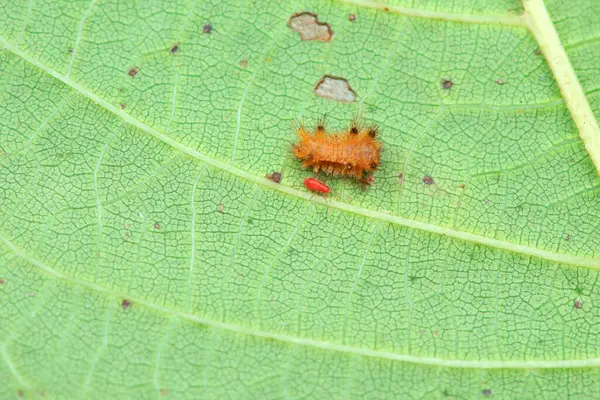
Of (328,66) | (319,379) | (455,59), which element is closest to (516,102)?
(455,59)

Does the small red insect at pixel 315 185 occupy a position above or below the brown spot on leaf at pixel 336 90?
below

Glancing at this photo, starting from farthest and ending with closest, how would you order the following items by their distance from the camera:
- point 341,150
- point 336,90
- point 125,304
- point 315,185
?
point 336,90
point 341,150
point 315,185
point 125,304

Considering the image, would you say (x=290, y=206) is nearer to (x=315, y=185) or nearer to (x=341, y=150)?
(x=315, y=185)

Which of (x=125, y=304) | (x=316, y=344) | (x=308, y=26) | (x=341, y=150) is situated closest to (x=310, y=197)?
(x=341, y=150)

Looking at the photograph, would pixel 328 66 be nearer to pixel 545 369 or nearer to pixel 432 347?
pixel 432 347

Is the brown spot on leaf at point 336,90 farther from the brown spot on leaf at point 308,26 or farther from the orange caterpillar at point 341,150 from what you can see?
the brown spot on leaf at point 308,26

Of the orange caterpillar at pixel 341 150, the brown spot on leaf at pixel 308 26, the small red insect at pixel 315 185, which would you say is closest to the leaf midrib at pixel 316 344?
the small red insect at pixel 315 185

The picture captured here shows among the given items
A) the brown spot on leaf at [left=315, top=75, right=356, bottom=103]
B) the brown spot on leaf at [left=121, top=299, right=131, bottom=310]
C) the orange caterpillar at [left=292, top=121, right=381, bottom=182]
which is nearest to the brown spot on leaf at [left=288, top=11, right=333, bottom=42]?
the brown spot on leaf at [left=315, top=75, right=356, bottom=103]
